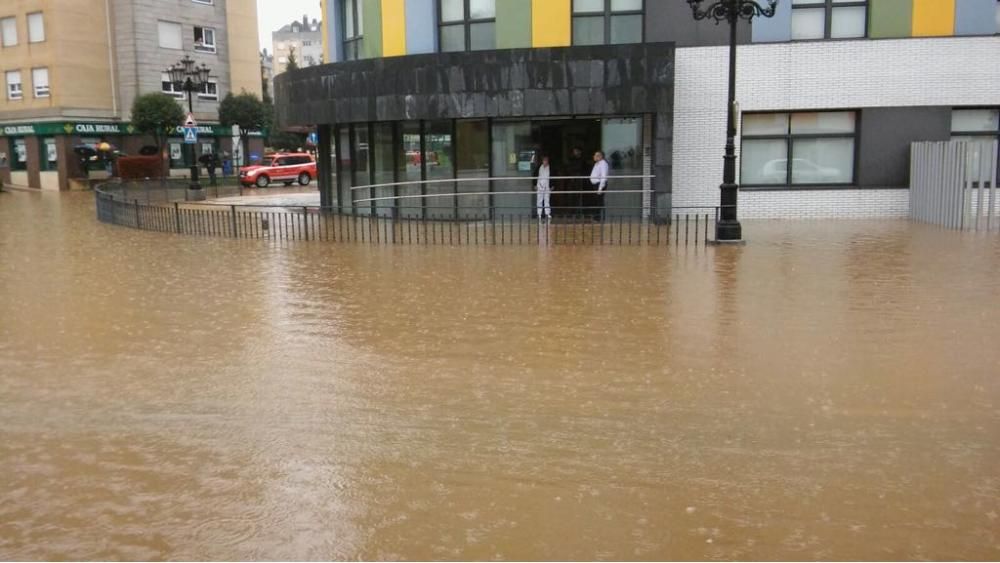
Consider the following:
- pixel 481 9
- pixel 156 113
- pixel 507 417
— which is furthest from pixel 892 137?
pixel 156 113

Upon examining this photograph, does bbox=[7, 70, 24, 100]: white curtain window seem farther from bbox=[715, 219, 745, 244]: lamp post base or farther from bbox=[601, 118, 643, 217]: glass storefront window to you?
bbox=[715, 219, 745, 244]: lamp post base

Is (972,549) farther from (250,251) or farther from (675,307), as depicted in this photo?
(250,251)

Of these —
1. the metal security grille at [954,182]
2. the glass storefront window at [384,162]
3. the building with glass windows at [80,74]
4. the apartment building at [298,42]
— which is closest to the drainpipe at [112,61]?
the building with glass windows at [80,74]

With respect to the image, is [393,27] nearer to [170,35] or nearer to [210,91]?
[170,35]

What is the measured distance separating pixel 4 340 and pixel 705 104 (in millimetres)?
16262

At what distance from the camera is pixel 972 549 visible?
4.40 meters

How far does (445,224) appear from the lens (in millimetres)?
20812

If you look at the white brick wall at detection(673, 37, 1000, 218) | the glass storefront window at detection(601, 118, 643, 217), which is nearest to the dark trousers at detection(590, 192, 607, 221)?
the glass storefront window at detection(601, 118, 643, 217)

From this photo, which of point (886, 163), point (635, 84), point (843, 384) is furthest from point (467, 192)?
point (843, 384)

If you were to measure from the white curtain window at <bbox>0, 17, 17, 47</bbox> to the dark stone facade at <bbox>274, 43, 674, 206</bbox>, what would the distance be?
34.6 m

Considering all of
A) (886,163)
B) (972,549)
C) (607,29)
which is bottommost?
(972,549)

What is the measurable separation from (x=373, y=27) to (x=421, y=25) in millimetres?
1436

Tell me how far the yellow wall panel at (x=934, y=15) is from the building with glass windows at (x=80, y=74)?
3729 cm

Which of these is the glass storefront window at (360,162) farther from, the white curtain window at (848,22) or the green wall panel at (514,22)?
the white curtain window at (848,22)
